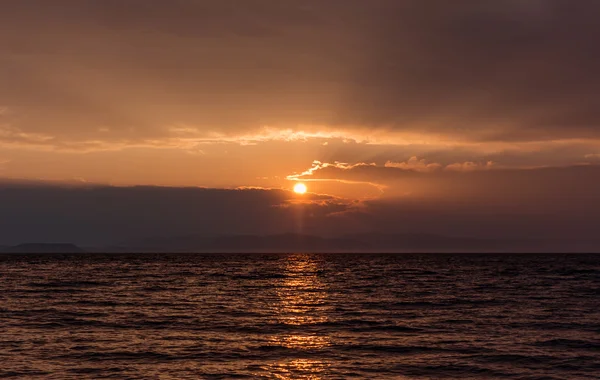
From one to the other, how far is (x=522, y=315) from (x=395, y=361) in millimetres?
21656

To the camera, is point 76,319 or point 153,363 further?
point 76,319

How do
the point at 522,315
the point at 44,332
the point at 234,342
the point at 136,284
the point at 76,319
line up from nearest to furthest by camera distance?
1. the point at 234,342
2. the point at 44,332
3. the point at 76,319
4. the point at 522,315
5. the point at 136,284

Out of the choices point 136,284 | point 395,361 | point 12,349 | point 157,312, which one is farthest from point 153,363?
point 136,284

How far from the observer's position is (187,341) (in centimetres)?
3316

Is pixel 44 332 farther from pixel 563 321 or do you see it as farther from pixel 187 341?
pixel 563 321

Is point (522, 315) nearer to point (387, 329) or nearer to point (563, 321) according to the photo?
point (563, 321)

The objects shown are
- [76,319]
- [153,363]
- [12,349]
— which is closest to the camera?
[153,363]

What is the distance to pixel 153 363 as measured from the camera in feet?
90.7

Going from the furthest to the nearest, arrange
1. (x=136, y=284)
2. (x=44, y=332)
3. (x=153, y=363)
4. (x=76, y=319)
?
(x=136, y=284) → (x=76, y=319) → (x=44, y=332) → (x=153, y=363)

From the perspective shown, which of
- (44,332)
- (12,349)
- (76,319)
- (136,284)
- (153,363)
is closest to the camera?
(153,363)

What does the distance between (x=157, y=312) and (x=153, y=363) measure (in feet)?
62.7

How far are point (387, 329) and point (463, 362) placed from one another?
395 inches

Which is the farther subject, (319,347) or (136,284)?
(136,284)

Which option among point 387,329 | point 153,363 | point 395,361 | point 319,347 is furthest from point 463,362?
point 153,363
